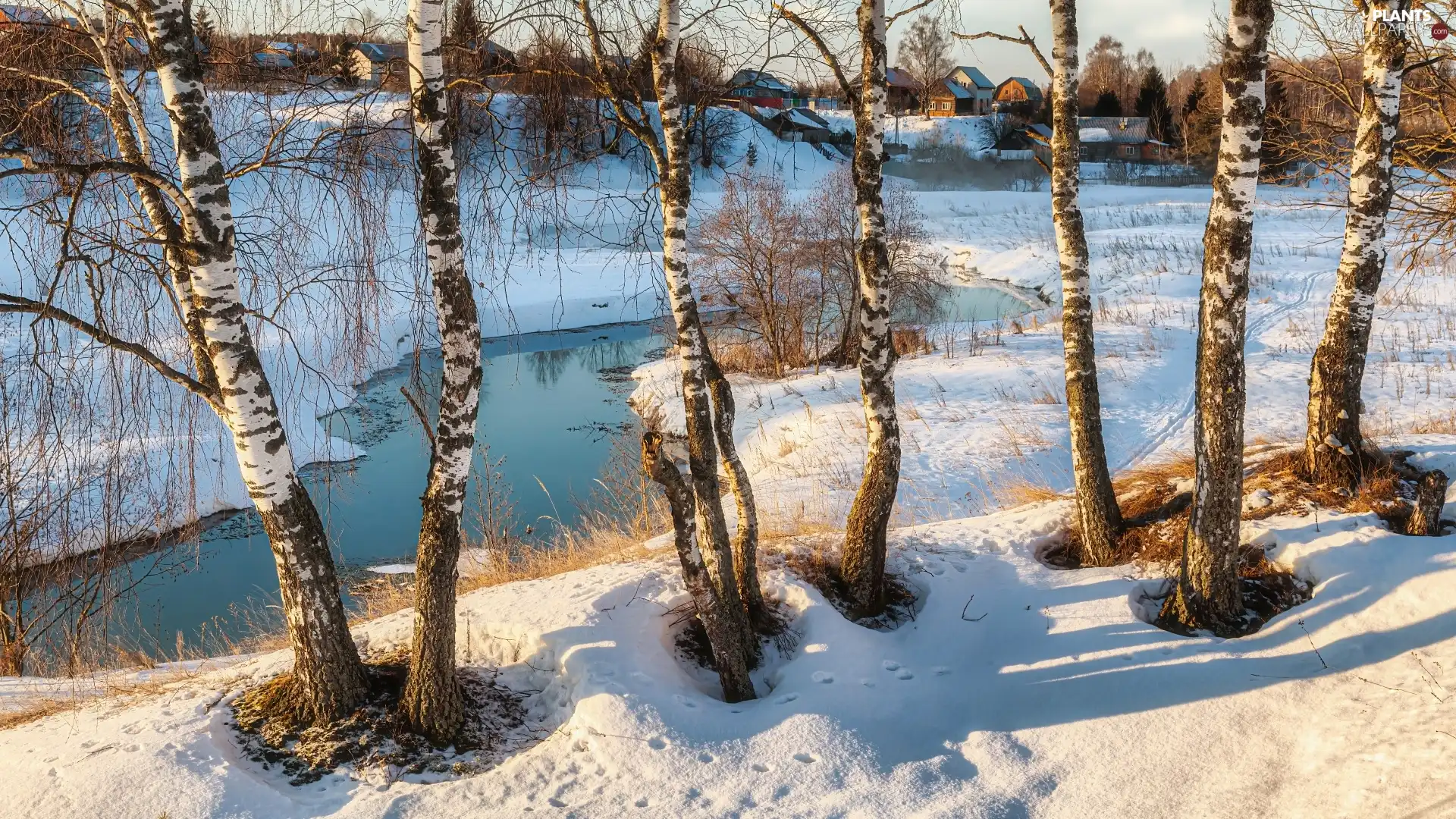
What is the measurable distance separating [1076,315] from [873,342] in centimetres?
174

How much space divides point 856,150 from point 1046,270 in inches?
1072

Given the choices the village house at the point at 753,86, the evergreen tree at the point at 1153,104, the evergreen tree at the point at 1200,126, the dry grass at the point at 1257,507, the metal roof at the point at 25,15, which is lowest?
the dry grass at the point at 1257,507

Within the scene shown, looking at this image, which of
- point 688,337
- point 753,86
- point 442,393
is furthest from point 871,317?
point 442,393

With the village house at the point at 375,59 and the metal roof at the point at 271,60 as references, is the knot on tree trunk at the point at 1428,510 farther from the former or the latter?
the metal roof at the point at 271,60

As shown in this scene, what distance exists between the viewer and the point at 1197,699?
17.5 ft

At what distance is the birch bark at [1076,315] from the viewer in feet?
21.8

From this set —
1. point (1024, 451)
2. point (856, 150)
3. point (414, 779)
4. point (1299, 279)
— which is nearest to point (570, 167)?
point (856, 150)

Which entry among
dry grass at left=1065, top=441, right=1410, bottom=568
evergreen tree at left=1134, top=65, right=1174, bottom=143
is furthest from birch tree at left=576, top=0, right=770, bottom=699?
evergreen tree at left=1134, top=65, right=1174, bottom=143

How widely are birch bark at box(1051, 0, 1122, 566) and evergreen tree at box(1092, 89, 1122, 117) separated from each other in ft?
184

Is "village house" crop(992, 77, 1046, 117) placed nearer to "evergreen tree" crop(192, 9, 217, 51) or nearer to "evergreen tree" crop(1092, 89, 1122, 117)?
"evergreen tree" crop(1092, 89, 1122, 117)

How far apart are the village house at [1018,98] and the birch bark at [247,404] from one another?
2135 inches

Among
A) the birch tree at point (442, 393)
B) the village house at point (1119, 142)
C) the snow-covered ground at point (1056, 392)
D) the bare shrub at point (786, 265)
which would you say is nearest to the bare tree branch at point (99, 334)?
the birch tree at point (442, 393)

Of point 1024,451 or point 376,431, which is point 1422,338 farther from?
point 376,431

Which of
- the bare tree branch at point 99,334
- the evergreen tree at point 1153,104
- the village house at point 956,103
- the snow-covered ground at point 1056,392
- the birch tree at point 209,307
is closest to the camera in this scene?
the bare tree branch at point 99,334
